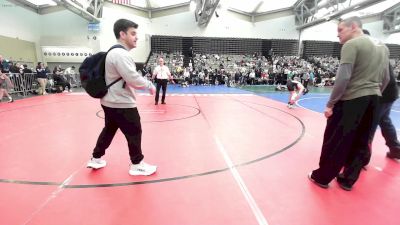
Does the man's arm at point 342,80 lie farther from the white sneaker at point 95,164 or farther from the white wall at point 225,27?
the white wall at point 225,27

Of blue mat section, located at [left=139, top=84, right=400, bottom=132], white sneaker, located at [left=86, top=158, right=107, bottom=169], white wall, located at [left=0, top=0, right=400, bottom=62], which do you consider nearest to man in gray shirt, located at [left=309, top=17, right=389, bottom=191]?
white sneaker, located at [left=86, top=158, right=107, bottom=169]

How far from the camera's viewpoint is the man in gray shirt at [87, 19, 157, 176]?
237 centimetres

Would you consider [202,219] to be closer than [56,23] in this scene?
Yes

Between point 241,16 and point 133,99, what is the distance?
23938 mm

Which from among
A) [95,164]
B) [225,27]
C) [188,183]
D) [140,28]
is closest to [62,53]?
[140,28]

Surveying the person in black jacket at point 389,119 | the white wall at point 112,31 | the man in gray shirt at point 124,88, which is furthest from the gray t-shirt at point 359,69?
the white wall at point 112,31

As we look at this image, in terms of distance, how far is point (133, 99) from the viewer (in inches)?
103

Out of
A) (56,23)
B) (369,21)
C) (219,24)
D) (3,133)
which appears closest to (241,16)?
(219,24)

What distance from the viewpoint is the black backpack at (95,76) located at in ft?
7.97

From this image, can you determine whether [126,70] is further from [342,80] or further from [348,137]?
[348,137]

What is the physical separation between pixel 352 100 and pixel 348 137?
0.34 m

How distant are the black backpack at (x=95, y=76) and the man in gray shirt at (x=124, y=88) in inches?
1.8

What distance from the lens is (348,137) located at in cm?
226

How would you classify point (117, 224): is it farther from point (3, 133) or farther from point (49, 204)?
point (3, 133)
